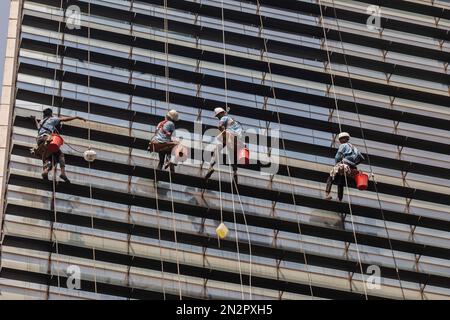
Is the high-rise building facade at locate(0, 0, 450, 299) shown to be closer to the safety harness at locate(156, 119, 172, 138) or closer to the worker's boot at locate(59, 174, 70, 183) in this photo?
the worker's boot at locate(59, 174, 70, 183)

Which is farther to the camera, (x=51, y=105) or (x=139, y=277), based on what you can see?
(x=51, y=105)

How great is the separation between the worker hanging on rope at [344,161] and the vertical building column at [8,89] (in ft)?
19.9

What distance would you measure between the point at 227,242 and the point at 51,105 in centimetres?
458

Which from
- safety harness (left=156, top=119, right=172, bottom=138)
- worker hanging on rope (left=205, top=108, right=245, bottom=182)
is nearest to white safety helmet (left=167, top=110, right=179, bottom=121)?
safety harness (left=156, top=119, right=172, bottom=138)

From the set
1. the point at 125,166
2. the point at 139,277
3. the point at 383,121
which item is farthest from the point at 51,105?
the point at 383,121

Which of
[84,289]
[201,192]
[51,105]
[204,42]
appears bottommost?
[84,289]

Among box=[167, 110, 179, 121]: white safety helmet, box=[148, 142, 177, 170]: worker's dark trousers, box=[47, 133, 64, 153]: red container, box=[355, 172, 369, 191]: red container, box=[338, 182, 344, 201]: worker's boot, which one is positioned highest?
box=[167, 110, 179, 121]: white safety helmet

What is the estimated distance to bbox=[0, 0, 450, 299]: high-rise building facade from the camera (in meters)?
30.7

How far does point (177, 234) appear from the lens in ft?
102

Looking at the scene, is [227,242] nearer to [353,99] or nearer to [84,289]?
[84,289]

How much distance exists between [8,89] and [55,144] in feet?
9.99

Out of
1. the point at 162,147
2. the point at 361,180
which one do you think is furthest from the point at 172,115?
the point at 361,180

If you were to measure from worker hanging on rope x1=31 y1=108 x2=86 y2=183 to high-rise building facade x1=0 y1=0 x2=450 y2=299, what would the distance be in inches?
17.2

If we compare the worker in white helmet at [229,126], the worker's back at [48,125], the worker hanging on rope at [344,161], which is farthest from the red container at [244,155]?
the worker's back at [48,125]
